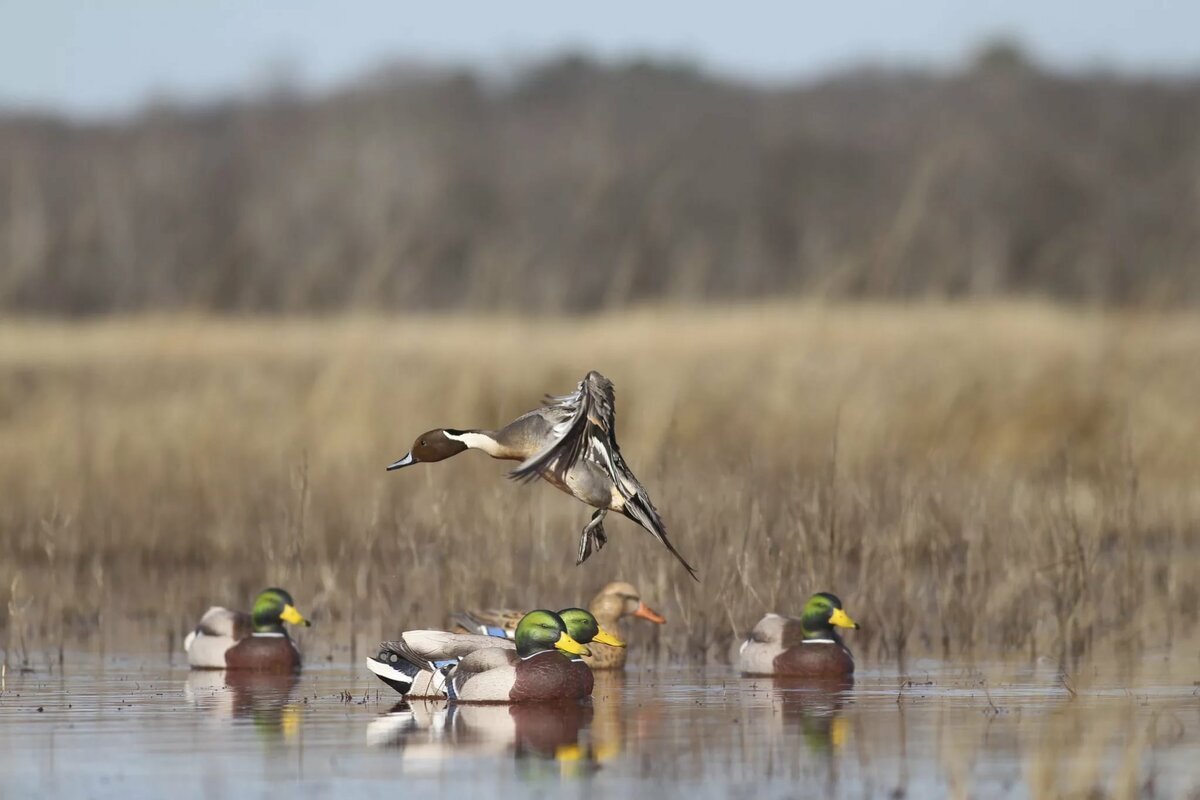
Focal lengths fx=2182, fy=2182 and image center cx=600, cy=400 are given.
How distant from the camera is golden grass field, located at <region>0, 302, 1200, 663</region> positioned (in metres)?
10.5

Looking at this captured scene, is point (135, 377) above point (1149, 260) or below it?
below

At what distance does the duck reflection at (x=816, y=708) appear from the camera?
23.7 ft

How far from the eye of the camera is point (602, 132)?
46781 mm

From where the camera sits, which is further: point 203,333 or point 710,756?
point 203,333

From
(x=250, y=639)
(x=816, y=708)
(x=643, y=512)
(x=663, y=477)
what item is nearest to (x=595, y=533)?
(x=643, y=512)

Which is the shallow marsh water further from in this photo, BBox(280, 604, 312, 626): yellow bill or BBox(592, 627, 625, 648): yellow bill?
BBox(280, 604, 312, 626): yellow bill

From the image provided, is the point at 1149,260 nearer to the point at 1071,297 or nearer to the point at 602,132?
the point at 1071,297

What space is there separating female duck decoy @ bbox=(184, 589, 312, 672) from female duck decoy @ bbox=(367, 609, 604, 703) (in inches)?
44.9

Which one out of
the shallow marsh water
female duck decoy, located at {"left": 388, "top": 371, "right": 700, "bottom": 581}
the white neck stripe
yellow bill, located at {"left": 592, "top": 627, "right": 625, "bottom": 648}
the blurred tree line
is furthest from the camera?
the blurred tree line

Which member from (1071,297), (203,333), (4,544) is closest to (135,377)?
(203,333)

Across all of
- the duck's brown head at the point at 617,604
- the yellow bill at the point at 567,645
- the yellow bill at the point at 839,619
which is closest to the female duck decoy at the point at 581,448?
the yellow bill at the point at 567,645

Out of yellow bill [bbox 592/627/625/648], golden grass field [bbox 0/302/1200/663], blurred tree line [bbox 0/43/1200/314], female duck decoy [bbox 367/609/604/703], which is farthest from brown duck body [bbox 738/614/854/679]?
blurred tree line [bbox 0/43/1200/314]

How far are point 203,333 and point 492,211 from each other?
21.5 m

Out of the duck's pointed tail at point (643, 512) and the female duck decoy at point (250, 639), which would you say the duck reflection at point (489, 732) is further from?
the female duck decoy at point (250, 639)
